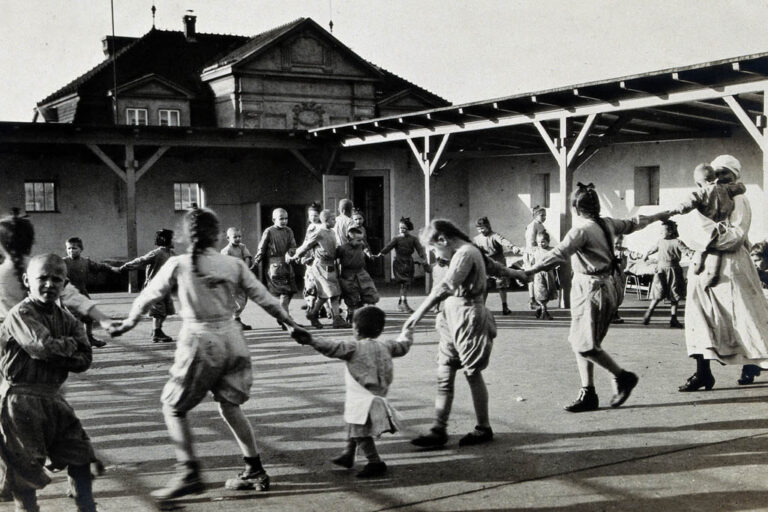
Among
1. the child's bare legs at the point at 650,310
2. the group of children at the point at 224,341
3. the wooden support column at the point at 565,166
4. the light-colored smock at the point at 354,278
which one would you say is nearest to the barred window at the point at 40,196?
the light-colored smock at the point at 354,278

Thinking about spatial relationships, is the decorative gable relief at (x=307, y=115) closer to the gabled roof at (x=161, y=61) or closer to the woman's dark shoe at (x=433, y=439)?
the gabled roof at (x=161, y=61)

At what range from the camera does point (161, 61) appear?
28.5 m

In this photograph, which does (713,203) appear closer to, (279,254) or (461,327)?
(461,327)

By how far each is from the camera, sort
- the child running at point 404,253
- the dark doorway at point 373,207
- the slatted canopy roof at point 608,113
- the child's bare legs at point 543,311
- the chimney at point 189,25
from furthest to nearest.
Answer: the chimney at point 189,25 → the dark doorway at point 373,207 → the child running at point 404,253 → the child's bare legs at point 543,311 → the slatted canopy roof at point 608,113

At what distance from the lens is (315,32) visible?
2703 cm

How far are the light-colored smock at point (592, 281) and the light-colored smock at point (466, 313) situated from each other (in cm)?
104

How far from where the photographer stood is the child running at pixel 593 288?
21.8 feet

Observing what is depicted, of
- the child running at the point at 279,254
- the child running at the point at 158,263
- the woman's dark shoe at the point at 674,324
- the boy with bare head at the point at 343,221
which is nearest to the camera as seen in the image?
the child running at the point at 158,263

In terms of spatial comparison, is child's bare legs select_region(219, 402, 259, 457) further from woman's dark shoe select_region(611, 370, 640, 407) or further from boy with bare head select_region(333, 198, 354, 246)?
boy with bare head select_region(333, 198, 354, 246)

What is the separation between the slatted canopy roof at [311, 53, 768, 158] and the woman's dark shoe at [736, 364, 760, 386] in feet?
15.3

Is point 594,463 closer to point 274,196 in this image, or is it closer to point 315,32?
point 274,196

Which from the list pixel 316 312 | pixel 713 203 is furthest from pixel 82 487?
pixel 316 312

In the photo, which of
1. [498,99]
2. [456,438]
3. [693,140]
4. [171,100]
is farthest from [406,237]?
[171,100]

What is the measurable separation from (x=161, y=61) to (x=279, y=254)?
59.4 ft
